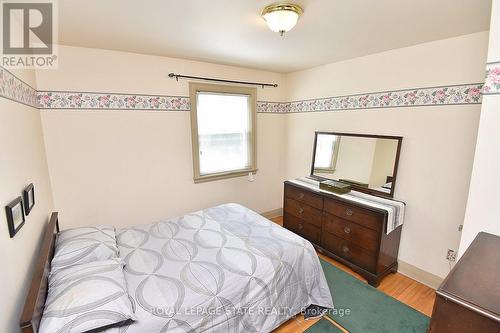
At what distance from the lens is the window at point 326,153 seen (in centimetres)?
304

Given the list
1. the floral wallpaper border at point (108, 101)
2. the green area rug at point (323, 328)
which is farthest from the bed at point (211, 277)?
the floral wallpaper border at point (108, 101)

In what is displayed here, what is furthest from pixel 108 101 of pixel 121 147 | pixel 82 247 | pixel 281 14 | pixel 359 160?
pixel 359 160

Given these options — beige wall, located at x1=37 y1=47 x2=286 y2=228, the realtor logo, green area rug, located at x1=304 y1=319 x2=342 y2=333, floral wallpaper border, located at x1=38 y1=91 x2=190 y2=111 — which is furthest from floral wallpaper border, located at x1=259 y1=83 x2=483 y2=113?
the realtor logo

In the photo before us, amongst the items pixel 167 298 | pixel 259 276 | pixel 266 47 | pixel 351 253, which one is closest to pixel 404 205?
pixel 351 253

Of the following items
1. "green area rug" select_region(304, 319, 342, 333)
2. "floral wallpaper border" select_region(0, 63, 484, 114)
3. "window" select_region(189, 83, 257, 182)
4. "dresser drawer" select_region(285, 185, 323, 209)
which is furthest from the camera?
"window" select_region(189, 83, 257, 182)

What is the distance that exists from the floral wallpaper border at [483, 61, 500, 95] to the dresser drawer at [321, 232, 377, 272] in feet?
5.26

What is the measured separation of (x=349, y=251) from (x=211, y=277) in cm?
164

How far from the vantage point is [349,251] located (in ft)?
8.24

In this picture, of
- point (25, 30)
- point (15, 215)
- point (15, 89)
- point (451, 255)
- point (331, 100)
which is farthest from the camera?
point (331, 100)

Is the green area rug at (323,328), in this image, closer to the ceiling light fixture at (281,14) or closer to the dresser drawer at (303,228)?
the dresser drawer at (303,228)

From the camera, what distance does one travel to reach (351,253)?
249 centimetres

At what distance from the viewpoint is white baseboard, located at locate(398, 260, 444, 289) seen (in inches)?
90.1

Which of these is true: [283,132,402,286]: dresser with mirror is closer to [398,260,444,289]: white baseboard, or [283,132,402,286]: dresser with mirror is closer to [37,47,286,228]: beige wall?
[398,260,444,289]: white baseboard

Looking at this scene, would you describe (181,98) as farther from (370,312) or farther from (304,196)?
(370,312)
